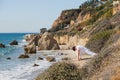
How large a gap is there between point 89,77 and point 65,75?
4.84 feet

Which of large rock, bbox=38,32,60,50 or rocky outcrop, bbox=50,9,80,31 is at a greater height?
rocky outcrop, bbox=50,9,80,31

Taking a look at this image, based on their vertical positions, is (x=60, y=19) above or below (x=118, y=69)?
A: above

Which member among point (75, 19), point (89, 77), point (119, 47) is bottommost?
point (89, 77)

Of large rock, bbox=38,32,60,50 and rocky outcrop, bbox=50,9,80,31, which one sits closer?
large rock, bbox=38,32,60,50

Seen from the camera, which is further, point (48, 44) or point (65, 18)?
point (65, 18)

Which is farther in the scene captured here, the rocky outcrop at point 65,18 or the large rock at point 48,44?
the rocky outcrop at point 65,18

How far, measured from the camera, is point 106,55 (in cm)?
1204

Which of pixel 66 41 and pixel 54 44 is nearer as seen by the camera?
pixel 54 44

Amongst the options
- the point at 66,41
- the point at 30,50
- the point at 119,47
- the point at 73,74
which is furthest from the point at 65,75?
the point at 66,41

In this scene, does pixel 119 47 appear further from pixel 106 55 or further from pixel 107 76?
pixel 107 76

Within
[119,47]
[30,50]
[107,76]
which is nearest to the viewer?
[107,76]

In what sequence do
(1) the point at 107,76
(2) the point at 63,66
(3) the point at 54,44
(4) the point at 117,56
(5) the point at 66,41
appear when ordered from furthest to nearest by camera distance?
(5) the point at 66,41
(3) the point at 54,44
(2) the point at 63,66
(4) the point at 117,56
(1) the point at 107,76

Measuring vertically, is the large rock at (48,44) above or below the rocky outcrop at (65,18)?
below

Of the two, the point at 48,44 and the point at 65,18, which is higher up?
the point at 65,18
